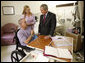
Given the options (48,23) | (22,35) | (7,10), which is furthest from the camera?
(7,10)

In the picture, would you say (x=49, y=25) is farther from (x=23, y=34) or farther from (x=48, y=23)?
(x=23, y=34)

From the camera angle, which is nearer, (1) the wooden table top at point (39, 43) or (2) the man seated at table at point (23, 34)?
(1) the wooden table top at point (39, 43)

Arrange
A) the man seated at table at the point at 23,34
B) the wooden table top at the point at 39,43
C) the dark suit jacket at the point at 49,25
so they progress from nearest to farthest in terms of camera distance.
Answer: the wooden table top at the point at 39,43, the man seated at table at the point at 23,34, the dark suit jacket at the point at 49,25

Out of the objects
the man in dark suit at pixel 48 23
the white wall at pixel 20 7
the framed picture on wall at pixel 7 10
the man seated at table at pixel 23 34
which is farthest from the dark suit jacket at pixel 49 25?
the framed picture on wall at pixel 7 10

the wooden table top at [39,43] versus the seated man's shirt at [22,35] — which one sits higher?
the seated man's shirt at [22,35]

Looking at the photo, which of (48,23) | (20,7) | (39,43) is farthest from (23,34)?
(20,7)

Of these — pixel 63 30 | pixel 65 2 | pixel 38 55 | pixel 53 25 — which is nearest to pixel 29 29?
pixel 53 25

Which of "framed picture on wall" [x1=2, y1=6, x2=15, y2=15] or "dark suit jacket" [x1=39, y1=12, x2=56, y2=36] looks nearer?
"dark suit jacket" [x1=39, y1=12, x2=56, y2=36]

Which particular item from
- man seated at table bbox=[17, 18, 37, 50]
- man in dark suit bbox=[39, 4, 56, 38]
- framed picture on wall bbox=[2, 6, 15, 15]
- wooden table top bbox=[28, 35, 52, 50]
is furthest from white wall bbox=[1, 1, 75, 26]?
wooden table top bbox=[28, 35, 52, 50]

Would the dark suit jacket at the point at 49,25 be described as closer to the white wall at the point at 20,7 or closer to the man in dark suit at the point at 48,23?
the man in dark suit at the point at 48,23

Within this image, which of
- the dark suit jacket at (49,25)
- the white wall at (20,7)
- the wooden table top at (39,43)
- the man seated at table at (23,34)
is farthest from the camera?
the white wall at (20,7)

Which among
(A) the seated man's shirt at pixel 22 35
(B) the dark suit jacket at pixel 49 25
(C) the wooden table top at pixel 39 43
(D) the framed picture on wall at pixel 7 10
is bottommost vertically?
(C) the wooden table top at pixel 39 43

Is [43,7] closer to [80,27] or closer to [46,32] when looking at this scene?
[46,32]

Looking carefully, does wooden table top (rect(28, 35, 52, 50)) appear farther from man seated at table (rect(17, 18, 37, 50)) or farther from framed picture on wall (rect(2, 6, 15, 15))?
framed picture on wall (rect(2, 6, 15, 15))
